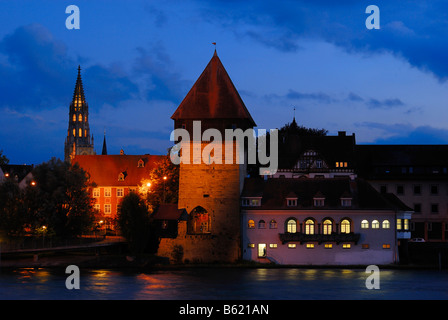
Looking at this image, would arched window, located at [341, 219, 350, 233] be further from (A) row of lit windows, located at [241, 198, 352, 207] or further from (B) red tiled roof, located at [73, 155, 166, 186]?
(B) red tiled roof, located at [73, 155, 166, 186]

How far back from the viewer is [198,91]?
224 feet

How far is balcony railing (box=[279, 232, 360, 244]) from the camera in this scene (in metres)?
64.3

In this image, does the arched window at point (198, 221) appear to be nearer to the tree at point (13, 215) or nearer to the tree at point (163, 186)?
the tree at point (163, 186)

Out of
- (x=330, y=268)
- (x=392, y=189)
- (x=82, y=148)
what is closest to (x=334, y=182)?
(x=330, y=268)

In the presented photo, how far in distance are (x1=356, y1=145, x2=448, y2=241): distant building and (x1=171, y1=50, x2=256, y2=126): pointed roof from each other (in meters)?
22.7

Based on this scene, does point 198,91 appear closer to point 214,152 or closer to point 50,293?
point 214,152

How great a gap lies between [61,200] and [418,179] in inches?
1466

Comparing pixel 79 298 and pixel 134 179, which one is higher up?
pixel 134 179

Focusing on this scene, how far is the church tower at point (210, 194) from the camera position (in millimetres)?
65812

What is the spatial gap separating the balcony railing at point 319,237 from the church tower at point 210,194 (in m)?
3.95

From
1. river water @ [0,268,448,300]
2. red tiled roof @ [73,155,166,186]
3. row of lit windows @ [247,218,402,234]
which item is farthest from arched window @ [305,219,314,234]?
red tiled roof @ [73,155,166,186]
